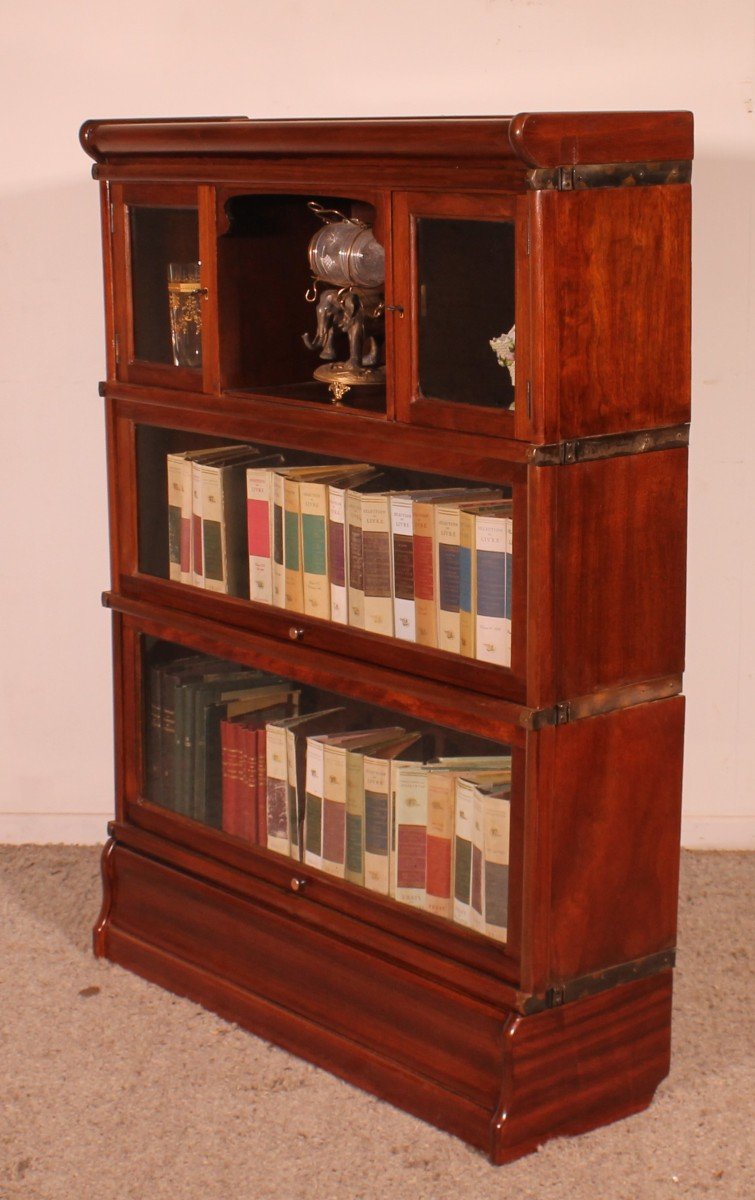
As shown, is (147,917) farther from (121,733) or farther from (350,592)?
(350,592)

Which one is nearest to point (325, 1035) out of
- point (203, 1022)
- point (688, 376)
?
point (203, 1022)

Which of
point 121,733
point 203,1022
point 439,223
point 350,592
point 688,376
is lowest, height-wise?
point 203,1022

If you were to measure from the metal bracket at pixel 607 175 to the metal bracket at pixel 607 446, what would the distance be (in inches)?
13.8

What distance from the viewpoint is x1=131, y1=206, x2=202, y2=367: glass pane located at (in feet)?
9.39

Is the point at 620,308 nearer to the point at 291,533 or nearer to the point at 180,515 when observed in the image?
the point at 291,533

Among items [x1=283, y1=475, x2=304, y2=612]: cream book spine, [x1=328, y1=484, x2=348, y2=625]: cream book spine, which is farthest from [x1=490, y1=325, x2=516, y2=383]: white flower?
[x1=283, y1=475, x2=304, y2=612]: cream book spine

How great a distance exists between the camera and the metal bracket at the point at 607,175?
7.20 feet

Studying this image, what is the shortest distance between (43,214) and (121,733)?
1.18 m

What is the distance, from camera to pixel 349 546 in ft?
8.89

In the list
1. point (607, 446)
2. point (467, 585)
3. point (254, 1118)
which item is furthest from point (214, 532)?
point (254, 1118)

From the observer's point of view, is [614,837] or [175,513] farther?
[175,513]

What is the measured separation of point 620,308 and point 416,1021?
46.1 inches

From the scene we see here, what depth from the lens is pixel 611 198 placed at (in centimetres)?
228

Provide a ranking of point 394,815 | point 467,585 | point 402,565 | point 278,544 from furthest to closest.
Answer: point 278,544 → point 394,815 → point 402,565 → point 467,585
